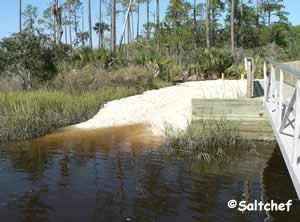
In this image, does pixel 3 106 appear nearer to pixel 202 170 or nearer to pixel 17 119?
pixel 17 119

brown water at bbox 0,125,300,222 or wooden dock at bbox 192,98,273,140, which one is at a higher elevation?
wooden dock at bbox 192,98,273,140

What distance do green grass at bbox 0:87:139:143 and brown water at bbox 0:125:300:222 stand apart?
1.15m

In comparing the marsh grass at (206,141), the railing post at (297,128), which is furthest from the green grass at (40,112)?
the railing post at (297,128)

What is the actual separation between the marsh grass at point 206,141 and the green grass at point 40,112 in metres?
3.98

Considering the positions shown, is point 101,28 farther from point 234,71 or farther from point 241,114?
point 241,114

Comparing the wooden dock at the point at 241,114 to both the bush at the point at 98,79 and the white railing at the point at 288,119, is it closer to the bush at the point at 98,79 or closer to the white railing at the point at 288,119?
the white railing at the point at 288,119

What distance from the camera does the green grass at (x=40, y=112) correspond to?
10.8 meters

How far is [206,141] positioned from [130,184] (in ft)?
8.37

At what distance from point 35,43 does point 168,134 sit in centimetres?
913

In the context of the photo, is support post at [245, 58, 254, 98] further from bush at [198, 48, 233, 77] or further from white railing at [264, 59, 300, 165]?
bush at [198, 48, 233, 77]

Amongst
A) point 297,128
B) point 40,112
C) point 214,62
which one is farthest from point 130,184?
point 214,62

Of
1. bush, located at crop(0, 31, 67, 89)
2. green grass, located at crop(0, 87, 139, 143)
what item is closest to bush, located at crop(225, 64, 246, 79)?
bush, located at crop(0, 31, 67, 89)

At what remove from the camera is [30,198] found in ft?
20.2

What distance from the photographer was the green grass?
35.3ft
